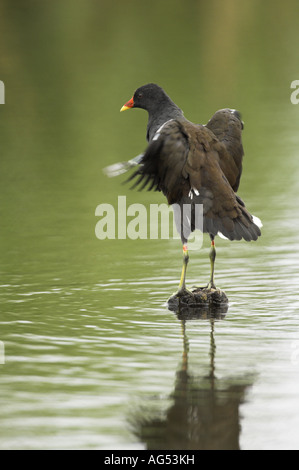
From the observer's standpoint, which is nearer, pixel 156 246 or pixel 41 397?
pixel 41 397

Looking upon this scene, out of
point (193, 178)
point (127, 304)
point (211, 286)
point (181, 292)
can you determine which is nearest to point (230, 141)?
point (193, 178)

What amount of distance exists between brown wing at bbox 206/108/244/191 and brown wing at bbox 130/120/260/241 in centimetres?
45

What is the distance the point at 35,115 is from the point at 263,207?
994cm

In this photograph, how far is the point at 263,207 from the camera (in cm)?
1281

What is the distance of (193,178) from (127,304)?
1232 millimetres

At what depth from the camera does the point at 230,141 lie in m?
9.20

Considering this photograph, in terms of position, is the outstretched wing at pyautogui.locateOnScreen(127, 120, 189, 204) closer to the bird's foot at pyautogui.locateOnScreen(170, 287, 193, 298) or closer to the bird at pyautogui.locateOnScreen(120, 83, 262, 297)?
the bird at pyautogui.locateOnScreen(120, 83, 262, 297)

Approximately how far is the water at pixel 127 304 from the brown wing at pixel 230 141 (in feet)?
3.44

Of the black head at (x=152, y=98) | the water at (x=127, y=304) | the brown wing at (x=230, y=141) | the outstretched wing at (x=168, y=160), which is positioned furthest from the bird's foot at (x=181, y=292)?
the black head at (x=152, y=98)

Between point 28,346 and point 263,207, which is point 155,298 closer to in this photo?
point 28,346

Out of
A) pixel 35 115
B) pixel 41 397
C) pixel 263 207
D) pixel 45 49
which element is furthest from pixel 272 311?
pixel 45 49

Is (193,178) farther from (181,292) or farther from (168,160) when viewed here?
(181,292)

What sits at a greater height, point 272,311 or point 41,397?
point 272,311

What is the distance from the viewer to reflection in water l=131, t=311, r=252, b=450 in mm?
5605
